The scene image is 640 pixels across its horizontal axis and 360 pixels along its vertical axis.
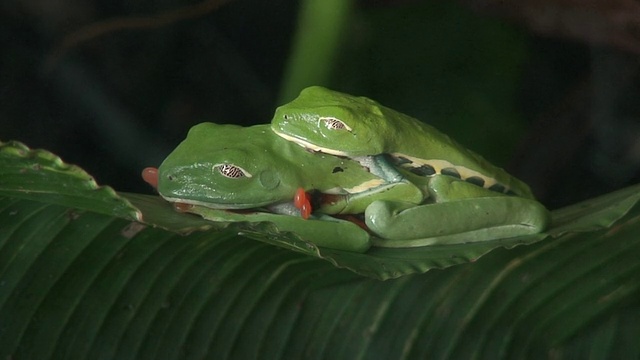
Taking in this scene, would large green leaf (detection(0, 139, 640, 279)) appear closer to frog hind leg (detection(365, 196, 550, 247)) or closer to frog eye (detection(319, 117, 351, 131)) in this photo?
frog hind leg (detection(365, 196, 550, 247))

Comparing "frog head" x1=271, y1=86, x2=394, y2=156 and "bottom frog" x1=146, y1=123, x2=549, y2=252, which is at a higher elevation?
"frog head" x1=271, y1=86, x2=394, y2=156

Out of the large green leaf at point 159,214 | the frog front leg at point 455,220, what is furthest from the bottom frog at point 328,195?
the large green leaf at point 159,214

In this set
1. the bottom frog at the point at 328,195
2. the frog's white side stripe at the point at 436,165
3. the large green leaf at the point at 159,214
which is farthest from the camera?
the frog's white side stripe at the point at 436,165

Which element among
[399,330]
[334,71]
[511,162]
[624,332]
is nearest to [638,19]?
[511,162]

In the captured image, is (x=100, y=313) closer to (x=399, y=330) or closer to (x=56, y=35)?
(x=399, y=330)

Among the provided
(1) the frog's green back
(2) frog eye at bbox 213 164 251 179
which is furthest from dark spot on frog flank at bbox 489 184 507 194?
(2) frog eye at bbox 213 164 251 179

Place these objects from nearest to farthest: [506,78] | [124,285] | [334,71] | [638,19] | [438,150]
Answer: [124,285] → [438,150] → [334,71] → [638,19] → [506,78]

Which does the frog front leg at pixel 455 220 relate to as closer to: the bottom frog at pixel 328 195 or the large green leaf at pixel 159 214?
the bottom frog at pixel 328 195

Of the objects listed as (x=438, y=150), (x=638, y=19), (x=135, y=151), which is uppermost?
(x=638, y=19)
